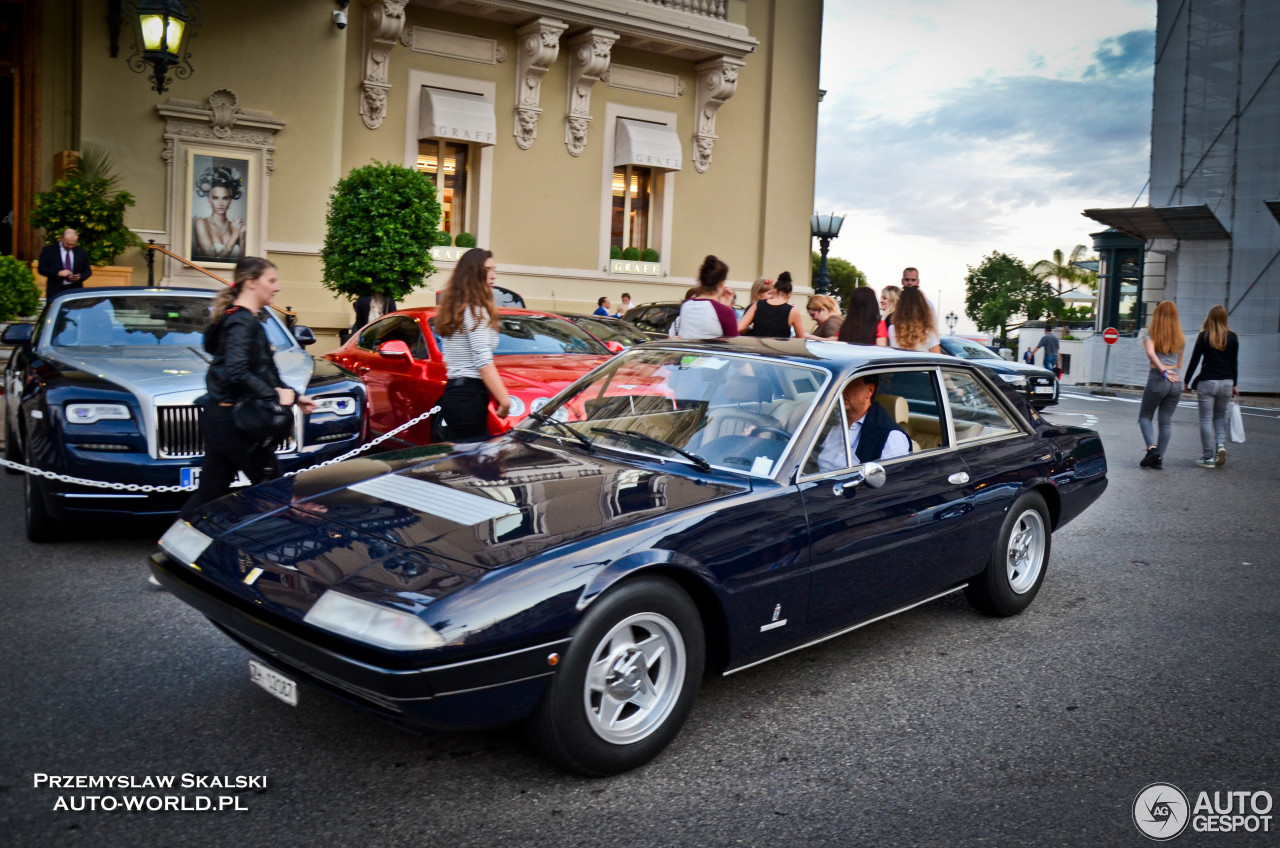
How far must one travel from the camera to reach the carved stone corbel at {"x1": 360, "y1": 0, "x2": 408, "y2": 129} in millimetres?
17672

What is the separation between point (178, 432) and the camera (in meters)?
5.98

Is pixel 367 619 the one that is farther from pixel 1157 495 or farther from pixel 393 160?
pixel 393 160

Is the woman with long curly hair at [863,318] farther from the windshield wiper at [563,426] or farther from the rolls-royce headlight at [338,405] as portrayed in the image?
the windshield wiper at [563,426]

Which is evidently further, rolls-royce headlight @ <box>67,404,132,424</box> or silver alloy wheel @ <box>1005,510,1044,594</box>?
rolls-royce headlight @ <box>67,404,132,424</box>

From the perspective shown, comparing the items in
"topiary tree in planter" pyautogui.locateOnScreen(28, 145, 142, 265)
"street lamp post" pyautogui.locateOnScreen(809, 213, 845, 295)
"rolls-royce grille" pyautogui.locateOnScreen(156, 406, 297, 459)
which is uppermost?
"street lamp post" pyautogui.locateOnScreen(809, 213, 845, 295)

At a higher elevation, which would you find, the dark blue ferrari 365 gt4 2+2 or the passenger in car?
the passenger in car

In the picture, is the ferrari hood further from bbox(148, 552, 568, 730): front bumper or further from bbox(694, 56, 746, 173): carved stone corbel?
bbox(694, 56, 746, 173): carved stone corbel

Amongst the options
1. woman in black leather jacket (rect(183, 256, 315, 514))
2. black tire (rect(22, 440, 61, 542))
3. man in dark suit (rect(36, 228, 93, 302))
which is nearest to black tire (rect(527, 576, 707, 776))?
woman in black leather jacket (rect(183, 256, 315, 514))

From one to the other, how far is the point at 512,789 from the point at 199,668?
166cm

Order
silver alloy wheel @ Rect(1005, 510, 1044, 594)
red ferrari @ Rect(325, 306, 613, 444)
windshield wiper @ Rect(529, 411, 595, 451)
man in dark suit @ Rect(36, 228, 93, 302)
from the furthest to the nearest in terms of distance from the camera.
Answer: man in dark suit @ Rect(36, 228, 93, 302), red ferrari @ Rect(325, 306, 613, 444), silver alloy wheel @ Rect(1005, 510, 1044, 594), windshield wiper @ Rect(529, 411, 595, 451)

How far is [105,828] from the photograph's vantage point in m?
2.90

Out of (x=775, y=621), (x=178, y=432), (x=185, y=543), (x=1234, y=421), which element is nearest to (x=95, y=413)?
(x=178, y=432)

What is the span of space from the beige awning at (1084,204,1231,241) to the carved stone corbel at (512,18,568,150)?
18532 mm

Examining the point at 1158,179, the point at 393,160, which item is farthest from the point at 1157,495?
the point at 1158,179
